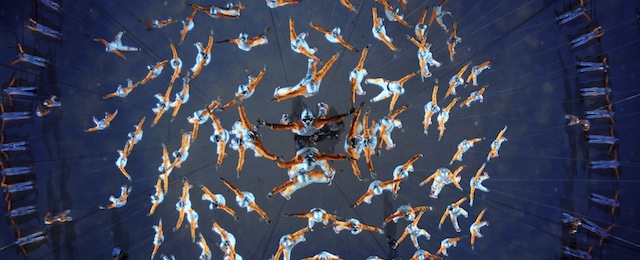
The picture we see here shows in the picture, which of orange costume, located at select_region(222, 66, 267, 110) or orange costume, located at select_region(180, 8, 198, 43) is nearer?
orange costume, located at select_region(222, 66, 267, 110)

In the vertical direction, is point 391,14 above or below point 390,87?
above

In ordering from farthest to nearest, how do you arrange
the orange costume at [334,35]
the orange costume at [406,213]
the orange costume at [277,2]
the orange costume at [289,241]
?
the orange costume at [406,213] → the orange costume at [289,241] → the orange costume at [277,2] → the orange costume at [334,35]

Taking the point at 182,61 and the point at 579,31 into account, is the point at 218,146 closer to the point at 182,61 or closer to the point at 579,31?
the point at 182,61

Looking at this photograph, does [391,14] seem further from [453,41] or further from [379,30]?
[453,41]

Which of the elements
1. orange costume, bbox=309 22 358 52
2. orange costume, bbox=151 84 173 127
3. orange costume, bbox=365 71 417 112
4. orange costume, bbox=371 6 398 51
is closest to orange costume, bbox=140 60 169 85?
orange costume, bbox=151 84 173 127

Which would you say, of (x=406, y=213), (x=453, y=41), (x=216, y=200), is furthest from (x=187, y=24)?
(x=406, y=213)

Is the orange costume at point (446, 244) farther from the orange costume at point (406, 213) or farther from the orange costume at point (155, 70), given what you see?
the orange costume at point (155, 70)

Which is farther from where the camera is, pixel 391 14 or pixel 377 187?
pixel 377 187

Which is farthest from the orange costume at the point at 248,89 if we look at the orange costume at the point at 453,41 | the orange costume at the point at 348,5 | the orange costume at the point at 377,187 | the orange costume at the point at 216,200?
the orange costume at the point at 453,41

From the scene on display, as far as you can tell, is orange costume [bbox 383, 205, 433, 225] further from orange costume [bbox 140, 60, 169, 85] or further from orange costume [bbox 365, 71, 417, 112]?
orange costume [bbox 140, 60, 169, 85]

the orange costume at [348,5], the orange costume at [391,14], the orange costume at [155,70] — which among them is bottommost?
the orange costume at [155,70]

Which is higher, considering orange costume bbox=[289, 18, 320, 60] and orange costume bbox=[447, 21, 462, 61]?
orange costume bbox=[447, 21, 462, 61]

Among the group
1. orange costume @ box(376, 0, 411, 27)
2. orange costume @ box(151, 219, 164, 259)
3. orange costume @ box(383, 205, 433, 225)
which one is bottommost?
orange costume @ box(151, 219, 164, 259)
